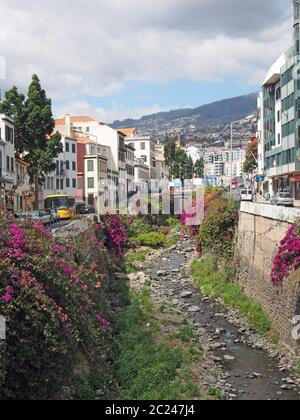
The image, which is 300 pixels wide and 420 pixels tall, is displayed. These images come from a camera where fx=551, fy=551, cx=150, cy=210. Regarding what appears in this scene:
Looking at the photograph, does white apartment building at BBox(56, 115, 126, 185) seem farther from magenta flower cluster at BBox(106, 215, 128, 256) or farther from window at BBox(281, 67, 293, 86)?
magenta flower cluster at BBox(106, 215, 128, 256)

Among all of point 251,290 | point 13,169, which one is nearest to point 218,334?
point 251,290

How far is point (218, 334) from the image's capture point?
2280 cm

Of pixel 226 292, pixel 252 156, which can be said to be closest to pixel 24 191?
pixel 226 292

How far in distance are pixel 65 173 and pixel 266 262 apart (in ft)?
181

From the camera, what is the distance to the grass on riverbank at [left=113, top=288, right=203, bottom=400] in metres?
15.7

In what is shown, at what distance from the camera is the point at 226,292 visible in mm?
29438

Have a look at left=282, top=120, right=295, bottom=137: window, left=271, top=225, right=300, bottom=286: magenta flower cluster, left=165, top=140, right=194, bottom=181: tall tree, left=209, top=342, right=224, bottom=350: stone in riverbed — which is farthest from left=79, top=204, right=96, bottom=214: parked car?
left=165, top=140, right=194, bottom=181: tall tree

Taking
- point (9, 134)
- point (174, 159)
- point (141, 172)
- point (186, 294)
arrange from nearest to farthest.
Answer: point (186, 294) → point (9, 134) → point (174, 159) → point (141, 172)

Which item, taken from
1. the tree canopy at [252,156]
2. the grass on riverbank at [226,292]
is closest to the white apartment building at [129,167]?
the tree canopy at [252,156]

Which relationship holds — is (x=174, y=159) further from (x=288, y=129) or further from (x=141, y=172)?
(x=288, y=129)

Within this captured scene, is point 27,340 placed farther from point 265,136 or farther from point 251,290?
point 265,136

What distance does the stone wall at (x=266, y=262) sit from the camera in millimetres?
20047

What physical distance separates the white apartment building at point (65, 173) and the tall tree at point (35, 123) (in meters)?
19.1

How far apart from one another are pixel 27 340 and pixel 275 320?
47.6 feet
